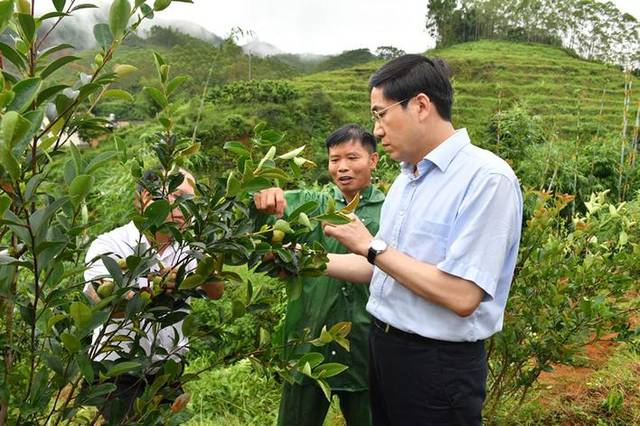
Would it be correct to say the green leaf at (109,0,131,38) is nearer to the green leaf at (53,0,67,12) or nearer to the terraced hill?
the green leaf at (53,0,67,12)

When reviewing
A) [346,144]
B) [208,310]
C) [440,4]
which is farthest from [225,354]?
[440,4]

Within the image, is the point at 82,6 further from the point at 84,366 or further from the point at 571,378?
the point at 571,378

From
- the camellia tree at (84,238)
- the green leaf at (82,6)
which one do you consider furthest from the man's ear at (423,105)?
the green leaf at (82,6)

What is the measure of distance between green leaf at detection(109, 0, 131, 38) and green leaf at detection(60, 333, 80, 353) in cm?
42

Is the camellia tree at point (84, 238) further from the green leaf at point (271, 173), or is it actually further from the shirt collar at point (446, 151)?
the shirt collar at point (446, 151)

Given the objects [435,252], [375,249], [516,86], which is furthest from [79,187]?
[516,86]

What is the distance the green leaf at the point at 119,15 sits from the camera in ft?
2.50

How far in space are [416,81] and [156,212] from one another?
0.85 metres

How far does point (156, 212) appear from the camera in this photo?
0.82 meters

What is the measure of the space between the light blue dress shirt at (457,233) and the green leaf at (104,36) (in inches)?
33.2

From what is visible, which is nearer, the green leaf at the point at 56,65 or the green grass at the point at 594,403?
the green leaf at the point at 56,65

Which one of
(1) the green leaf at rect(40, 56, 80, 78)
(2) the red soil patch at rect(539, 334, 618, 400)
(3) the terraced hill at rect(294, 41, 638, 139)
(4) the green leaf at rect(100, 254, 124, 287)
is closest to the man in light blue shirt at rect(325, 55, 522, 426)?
(4) the green leaf at rect(100, 254, 124, 287)

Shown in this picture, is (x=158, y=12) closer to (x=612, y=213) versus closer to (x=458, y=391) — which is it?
(x=458, y=391)

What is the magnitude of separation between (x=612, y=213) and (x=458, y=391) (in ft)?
4.01
